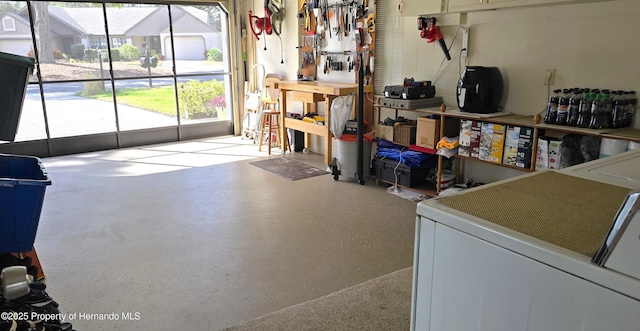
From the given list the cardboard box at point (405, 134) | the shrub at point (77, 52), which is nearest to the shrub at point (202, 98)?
the shrub at point (77, 52)

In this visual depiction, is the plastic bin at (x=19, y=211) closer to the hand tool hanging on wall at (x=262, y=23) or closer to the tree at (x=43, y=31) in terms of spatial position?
the tree at (x=43, y=31)

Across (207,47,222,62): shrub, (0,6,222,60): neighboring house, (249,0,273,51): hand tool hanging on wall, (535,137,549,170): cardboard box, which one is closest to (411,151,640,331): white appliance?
(535,137,549,170): cardboard box

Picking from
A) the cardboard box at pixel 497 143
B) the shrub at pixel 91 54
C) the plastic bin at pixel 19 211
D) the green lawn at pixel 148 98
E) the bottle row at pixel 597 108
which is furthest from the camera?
the green lawn at pixel 148 98

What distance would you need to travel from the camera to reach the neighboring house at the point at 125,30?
6074 millimetres

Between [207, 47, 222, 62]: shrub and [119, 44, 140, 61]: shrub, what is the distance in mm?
1123

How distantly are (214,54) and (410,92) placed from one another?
14.0ft

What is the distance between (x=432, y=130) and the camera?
4.38 metres

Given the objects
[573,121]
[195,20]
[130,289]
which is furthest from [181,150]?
[573,121]

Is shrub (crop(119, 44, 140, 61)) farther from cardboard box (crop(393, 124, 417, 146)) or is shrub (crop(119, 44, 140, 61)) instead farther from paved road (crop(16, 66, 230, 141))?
cardboard box (crop(393, 124, 417, 146))

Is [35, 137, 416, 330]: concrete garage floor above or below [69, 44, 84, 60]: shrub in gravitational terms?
below

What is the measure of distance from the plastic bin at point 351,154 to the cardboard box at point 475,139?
1.24m

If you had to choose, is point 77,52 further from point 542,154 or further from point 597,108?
point 597,108

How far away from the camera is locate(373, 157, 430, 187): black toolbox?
15.3ft

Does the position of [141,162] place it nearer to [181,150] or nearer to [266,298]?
[181,150]
